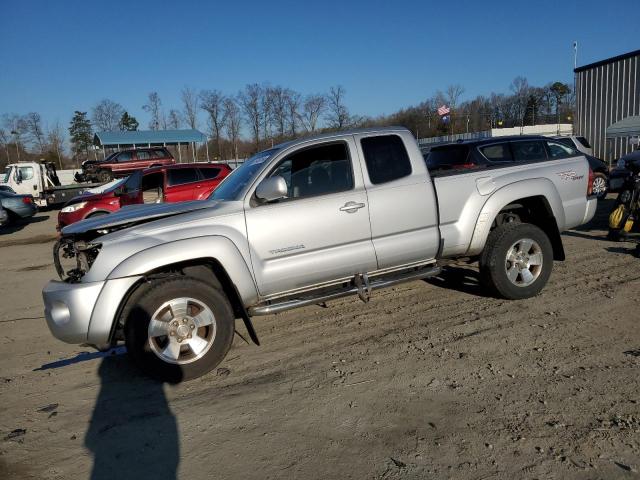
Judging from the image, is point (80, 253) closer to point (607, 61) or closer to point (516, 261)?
point (516, 261)

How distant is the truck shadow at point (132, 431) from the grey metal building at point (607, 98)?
27241mm

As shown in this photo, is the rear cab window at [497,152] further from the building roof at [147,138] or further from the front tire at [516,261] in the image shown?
the building roof at [147,138]

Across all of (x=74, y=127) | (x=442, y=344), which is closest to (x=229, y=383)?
(x=442, y=344)

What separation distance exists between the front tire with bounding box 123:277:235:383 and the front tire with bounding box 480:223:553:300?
2.93m

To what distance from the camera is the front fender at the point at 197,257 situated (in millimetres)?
3998

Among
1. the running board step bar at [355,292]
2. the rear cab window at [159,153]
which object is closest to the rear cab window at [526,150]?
the running board step bar at [355,292]

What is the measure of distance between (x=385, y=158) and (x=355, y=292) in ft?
4.62

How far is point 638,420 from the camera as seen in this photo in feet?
10.3

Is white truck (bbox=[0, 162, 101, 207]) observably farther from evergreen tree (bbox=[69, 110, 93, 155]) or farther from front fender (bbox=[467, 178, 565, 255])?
evergreen tree (bbox=[69, 110, 93, 155])

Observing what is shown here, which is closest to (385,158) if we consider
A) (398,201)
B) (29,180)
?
(398,201)

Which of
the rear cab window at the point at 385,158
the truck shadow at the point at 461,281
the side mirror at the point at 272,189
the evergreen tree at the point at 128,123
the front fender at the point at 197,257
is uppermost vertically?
the evergreen tree at the point at 128,123

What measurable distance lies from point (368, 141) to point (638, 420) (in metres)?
3.25

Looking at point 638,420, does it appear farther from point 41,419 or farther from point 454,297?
point 41,419

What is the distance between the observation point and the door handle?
4.68 m
